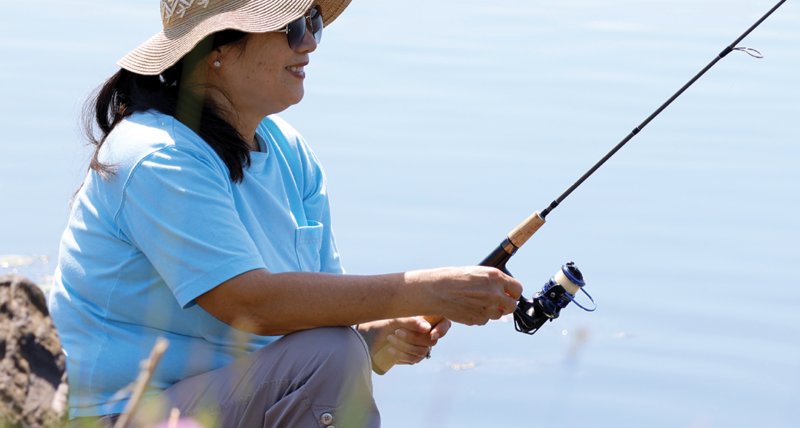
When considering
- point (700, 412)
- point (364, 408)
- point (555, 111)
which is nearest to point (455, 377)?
point (700, 412)

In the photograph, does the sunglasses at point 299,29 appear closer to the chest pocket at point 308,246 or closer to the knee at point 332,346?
the chest pocket at point 308,246

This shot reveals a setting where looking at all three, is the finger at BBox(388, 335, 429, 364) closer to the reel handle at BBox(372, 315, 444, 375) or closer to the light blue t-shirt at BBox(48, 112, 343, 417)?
the reel handle at BBox(372, 315, 444, 375)

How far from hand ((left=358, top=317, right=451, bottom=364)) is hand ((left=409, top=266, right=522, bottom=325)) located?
282mm

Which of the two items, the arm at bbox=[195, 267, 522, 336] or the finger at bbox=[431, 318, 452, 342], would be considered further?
the finger at bbox=[431, 318, 452, 342]

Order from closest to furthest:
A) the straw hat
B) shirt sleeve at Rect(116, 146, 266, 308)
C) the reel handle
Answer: shirt sleeve at Rect(116, 146, 266, 308), the straw hat, the reel handle

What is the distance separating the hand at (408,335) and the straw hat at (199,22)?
68 centimetres

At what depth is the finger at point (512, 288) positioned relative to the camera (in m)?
1.89

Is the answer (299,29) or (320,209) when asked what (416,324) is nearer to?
(320,209)

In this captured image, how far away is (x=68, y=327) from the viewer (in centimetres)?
187

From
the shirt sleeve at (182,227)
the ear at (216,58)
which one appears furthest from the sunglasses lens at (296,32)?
the shirt sleeve at (182,227)

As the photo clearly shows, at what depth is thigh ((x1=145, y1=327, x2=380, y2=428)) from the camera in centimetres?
177

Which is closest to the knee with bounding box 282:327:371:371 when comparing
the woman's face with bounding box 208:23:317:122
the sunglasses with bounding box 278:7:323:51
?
the woman's face with bounding box 208:23:317:122

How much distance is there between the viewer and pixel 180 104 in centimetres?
202

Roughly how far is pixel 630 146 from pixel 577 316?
1.75 metres
